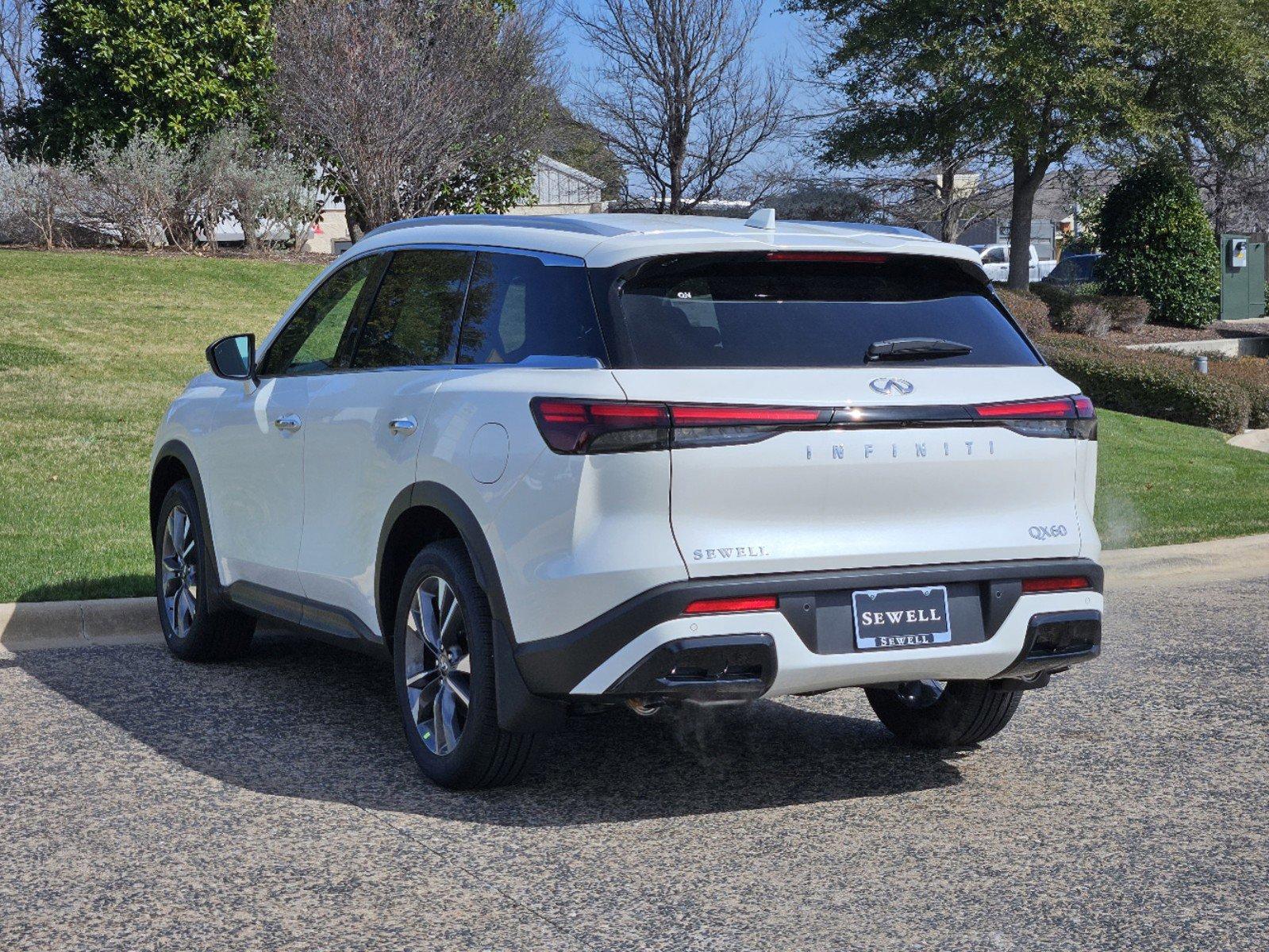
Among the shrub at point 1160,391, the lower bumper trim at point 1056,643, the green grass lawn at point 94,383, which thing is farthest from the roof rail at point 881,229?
the shrub at point 1160,391

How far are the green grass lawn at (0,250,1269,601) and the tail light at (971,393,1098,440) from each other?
5.04 meters

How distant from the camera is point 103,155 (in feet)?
81.5

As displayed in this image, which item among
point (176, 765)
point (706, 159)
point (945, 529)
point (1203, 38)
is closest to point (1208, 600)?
point (945, 529)

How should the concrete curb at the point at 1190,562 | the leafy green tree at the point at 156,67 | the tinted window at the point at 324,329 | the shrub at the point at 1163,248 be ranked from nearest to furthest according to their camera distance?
the tinted window at the point at 324,329, the concrete curb at the point at 1190,562, the leafy green tree at the point at 156,67, the shrub at the point at 1163,248

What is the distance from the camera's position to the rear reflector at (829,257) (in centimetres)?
481

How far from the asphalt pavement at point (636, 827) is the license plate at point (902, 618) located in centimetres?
61

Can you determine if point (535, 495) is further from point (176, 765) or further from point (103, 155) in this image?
point (103, 155)

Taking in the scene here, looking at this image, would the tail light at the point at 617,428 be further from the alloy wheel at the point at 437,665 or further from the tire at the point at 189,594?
the tire at the point at 189,594

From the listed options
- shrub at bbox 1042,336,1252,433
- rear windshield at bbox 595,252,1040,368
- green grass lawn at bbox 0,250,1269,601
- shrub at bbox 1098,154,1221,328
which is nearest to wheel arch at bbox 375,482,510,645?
rear windshield at bbox 595,252,1040,368

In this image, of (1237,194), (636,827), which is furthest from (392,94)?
(1237,194)

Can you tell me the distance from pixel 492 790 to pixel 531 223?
6.25ft

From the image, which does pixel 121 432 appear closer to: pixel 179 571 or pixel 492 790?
pixel 179 571

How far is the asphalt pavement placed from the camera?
3.97 meters

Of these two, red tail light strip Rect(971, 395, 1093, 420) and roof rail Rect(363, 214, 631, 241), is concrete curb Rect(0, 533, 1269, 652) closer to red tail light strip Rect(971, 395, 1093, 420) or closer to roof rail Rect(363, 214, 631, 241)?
roof rail Rect(363, 214, 631, 241)
